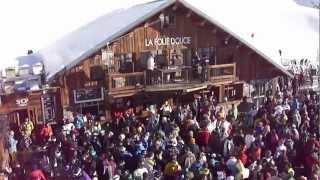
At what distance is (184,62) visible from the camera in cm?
293

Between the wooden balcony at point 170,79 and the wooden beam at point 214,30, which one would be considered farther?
the wooden beam at point 214,30

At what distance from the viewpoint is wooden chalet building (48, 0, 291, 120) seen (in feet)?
8.78

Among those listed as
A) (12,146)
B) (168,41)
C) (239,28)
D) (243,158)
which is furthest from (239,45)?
(12,146)

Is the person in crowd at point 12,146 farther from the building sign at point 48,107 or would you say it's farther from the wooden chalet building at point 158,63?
the wooden chalet building at point 158,63

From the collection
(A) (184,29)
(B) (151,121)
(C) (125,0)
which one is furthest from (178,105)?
(C) (125,0)

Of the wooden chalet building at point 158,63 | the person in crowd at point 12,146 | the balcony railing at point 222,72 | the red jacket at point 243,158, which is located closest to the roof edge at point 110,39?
the wooden chalet building at point 158,63

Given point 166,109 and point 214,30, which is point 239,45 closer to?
point 214,30

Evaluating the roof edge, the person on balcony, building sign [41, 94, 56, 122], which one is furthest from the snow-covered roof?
the person on balcony

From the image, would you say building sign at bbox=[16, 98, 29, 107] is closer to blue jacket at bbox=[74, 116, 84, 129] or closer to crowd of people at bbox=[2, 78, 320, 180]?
crowd of people at bbox=[2, 78, 320, 180]

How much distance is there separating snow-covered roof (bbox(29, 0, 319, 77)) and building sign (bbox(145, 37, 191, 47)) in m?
0.15

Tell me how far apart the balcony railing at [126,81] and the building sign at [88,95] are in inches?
2.5

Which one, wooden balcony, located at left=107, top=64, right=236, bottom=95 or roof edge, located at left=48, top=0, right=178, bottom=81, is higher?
roof edge, located at left=48, top=0, right=178, bottom=81

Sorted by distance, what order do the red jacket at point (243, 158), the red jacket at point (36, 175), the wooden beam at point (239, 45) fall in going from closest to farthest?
the red jacket at point (36, 175)
the wooden beam at point (239, 45)
the red jacket at point (243, 158)

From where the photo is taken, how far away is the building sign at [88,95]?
Result: 2.68m
